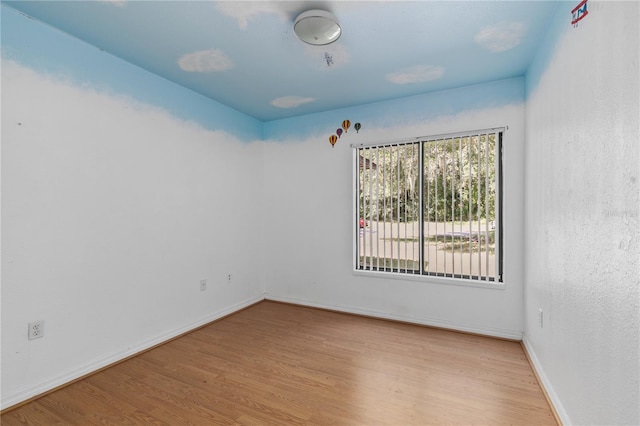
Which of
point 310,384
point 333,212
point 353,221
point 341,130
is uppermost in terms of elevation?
point 341,130

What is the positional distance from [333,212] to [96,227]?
2426mm

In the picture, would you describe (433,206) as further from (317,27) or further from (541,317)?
(317,27)

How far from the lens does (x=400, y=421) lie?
178cm

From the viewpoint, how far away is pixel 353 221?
3.64m

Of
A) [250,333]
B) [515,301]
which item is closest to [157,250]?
[250,333]

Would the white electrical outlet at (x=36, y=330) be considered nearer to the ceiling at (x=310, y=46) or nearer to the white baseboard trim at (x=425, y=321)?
the ceiling at (x=310, y=46)

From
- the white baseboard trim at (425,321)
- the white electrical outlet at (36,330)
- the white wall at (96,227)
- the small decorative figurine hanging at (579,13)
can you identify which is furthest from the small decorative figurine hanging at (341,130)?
the white electrical outlet at (36,330)

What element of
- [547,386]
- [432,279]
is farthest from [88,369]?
[547,386]

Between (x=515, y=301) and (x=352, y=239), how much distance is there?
1.78 meters

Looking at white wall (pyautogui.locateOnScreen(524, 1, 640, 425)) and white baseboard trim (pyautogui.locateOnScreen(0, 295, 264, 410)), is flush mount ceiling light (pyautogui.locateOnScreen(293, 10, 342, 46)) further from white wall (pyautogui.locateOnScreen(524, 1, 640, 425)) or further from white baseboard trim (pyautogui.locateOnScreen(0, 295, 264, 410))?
white baseboard trim (pyautogui.locateOnScreen(0, 295, 264, 410))

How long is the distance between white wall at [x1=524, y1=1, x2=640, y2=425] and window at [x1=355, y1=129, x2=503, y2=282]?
2.59 ft

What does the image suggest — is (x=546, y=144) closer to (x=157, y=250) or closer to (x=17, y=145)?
(x=157, y=250)

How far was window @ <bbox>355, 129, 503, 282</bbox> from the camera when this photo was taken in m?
2.99

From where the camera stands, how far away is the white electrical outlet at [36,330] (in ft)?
6.57
